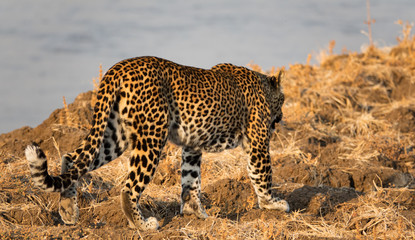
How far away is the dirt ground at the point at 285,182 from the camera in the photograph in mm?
6148

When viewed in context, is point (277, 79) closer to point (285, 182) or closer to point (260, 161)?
point (260, 161)

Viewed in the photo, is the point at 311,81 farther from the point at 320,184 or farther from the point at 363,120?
the point at 320,184

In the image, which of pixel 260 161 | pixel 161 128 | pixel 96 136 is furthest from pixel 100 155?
pixel 260 161

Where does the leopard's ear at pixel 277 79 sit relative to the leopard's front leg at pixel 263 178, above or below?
above

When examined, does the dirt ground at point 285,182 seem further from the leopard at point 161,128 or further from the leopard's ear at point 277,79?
the leopard's ear at point 277,79

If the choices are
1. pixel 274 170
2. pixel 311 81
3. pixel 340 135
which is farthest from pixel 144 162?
pixel 311 81

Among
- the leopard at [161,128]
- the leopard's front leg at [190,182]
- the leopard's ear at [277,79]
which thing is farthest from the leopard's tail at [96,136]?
the leopard's ear at [277,79]

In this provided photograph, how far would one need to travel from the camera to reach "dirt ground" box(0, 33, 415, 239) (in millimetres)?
6148

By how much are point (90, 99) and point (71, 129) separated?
197cm

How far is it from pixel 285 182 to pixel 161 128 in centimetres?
366

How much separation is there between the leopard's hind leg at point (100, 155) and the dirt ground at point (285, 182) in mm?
188

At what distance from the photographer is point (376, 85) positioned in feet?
58.6

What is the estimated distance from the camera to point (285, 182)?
891 cm

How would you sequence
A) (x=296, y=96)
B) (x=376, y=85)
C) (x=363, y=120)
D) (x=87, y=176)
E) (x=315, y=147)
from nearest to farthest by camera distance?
A: (x=87, y=176), (x=315, y=147), (x=363, y=120), (x=296, y=96), (x=376, y=85)
